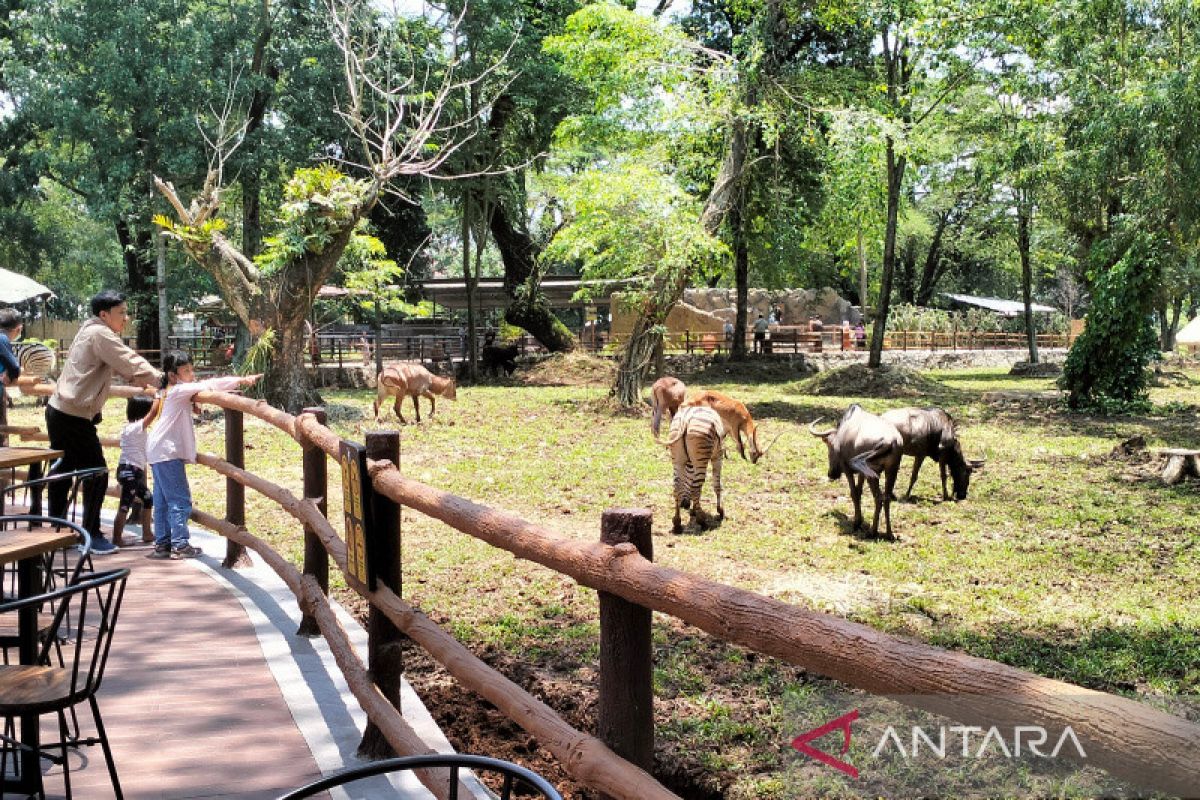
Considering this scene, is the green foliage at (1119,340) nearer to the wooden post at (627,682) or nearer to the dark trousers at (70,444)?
the dark trousers at (70,444)

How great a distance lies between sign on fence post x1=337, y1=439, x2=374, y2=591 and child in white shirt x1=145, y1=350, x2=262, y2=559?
9.13ft

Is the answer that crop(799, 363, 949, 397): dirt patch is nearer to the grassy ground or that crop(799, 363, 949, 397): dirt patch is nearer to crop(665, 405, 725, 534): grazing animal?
the grassy ground

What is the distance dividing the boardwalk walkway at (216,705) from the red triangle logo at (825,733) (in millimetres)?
1584

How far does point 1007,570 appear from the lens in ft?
24.9

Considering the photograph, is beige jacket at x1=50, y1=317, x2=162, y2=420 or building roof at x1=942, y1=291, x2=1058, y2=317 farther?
building roof at x1=942, y1=291, x2=1058, y2=317

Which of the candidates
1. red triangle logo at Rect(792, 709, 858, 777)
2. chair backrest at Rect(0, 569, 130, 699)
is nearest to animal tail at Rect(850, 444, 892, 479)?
red triangle logo at Rect(792, 709, 858, 777)

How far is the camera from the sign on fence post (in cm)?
421

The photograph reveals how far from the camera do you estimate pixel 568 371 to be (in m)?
27.5

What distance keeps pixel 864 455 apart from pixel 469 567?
11.0 feet

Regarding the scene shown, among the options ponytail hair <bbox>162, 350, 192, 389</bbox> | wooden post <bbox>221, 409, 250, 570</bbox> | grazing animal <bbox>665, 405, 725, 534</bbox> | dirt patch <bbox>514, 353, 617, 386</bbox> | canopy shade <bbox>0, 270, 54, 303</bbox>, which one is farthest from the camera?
dirt patch <bbox>514, 353, 617, 386</bbox>

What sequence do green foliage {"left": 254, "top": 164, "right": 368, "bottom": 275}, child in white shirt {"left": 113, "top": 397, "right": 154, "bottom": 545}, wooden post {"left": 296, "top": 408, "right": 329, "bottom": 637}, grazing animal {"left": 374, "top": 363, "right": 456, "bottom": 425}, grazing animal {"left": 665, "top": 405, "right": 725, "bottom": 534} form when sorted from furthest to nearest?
grazing animal {"left": 374, "top": 363, "right": 456, "bottom": 425}, green foliage {"left": 254, "top": 164, "right": 368, "bottom": 275}, grazing animal {"left": 665, "top": 405, "right": 725, "bottom": 534}, child in white shirt {"left": 113, "top": 397, "right": 154, "bottom": 545}, wooden post {"left": 296, "top": 408, "right": 329, "bottom": 637}

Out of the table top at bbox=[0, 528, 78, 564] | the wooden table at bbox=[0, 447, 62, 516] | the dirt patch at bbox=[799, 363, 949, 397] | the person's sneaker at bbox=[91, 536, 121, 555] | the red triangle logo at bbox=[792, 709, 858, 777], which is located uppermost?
the wooden table at bbox=[0, 447, 62, 516]

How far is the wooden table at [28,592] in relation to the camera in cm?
312

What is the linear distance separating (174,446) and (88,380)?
810mm
